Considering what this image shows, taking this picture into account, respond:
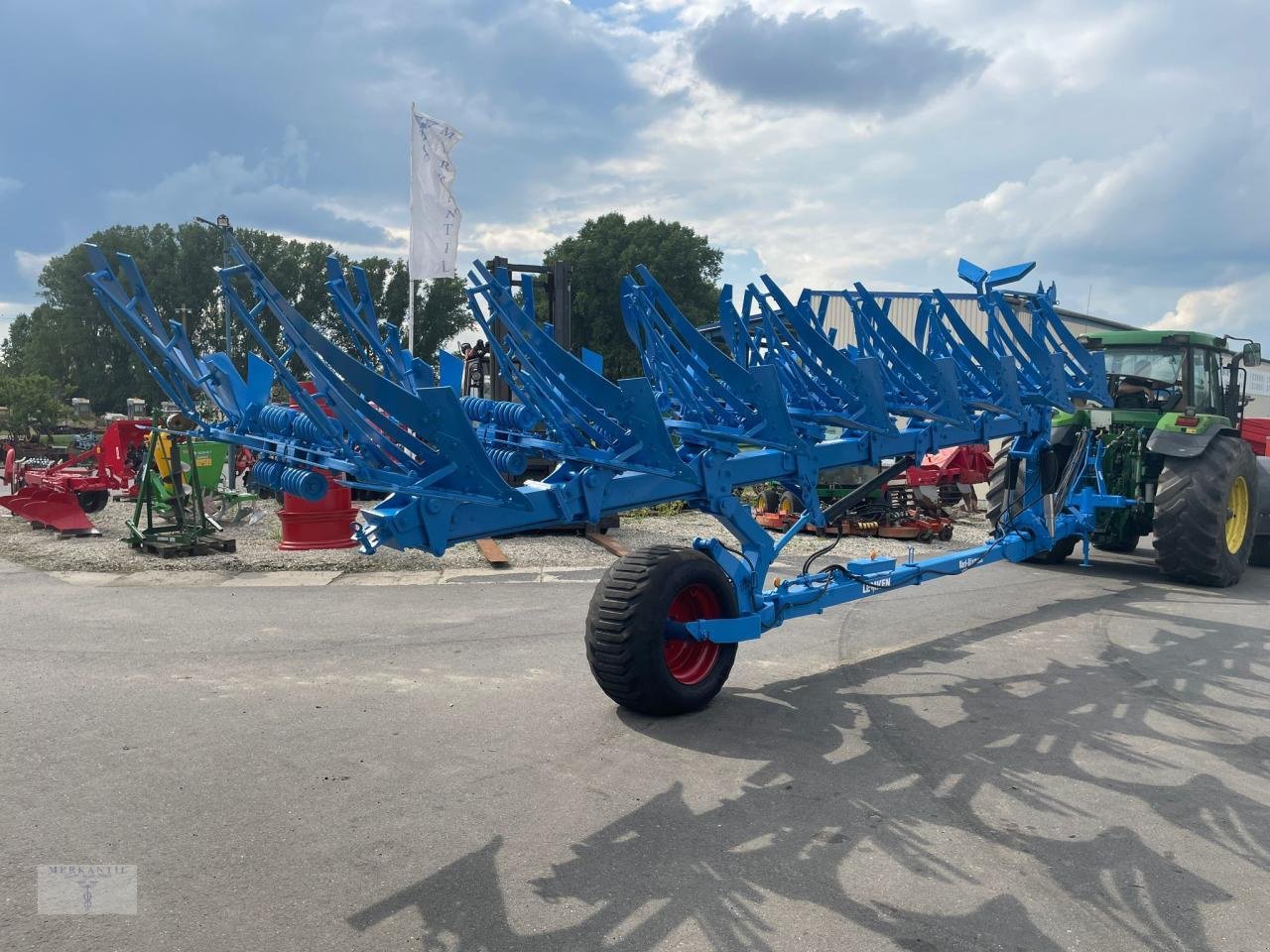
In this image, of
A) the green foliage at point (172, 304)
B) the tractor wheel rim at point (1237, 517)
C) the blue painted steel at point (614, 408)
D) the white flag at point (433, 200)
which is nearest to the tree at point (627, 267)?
the green foliage at point (172, 304)

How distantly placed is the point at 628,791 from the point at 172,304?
86.9ft

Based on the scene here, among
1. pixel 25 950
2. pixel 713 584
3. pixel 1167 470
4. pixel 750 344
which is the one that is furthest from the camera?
pixel 1167 470

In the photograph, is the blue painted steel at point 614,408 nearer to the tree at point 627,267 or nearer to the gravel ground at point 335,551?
the gravel ground at point 335,551

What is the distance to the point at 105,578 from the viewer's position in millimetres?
9844

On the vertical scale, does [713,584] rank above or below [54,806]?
above

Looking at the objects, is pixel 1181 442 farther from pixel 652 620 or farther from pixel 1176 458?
pixel 652 620

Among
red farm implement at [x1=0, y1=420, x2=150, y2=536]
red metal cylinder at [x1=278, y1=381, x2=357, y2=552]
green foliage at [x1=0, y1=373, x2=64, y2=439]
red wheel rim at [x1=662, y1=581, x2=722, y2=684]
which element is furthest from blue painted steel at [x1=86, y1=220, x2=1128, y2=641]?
green foliage at [x1=0, y1=373, x2=64, y2=439]

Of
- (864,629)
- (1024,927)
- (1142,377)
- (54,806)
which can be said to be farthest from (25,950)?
(1142,377)

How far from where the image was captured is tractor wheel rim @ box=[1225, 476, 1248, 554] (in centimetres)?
997

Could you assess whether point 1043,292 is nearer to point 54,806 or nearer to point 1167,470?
point 1167,470

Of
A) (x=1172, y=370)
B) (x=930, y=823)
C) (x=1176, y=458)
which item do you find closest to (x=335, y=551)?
(x=930, y=823)

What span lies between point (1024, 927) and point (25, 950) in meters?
3.33

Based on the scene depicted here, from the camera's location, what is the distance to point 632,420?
183 inches

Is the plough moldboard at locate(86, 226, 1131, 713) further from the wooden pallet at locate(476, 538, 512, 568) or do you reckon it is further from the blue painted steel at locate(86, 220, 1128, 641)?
the wooden pallet at locate(476, 538, 512, 568)
